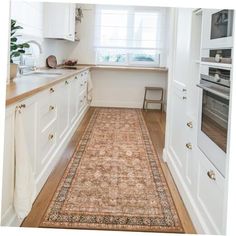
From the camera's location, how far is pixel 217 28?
1.70m

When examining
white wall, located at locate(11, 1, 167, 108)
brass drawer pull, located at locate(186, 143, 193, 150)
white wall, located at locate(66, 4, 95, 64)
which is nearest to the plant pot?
brass drawer pull, located at locate(186, 143, 193, 150)

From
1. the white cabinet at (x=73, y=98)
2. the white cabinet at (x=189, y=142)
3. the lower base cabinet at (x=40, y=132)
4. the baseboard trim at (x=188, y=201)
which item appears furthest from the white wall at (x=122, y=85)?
the baseboard trim at (x=188, y=201)

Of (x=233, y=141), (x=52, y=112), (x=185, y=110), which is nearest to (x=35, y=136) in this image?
(x=52, y=112)

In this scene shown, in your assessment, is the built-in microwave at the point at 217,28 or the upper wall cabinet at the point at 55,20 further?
the upper wall cabinet at the point at 55,20

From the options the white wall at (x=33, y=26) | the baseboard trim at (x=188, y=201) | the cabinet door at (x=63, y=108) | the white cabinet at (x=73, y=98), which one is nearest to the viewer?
the baseboard trim at (x=188, y=201)

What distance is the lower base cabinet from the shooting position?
171 cm

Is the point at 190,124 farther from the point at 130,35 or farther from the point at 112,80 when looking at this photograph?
the point at 130,35

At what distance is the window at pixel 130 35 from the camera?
690cm

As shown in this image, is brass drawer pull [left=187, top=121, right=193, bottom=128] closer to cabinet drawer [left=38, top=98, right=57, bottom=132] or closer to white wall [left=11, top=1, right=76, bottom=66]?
cabinet drawer [left=38, top=98, right=57, bottom=132]

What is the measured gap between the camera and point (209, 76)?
183 cm

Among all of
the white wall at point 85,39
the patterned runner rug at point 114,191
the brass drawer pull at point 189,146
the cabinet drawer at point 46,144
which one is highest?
the white wall at point 85,39

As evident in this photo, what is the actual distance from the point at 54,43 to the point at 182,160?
389 cm

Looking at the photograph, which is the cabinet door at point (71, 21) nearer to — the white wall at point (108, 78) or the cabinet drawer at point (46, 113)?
the white wall at point (108, 78)

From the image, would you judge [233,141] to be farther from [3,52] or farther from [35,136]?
[35,136]
